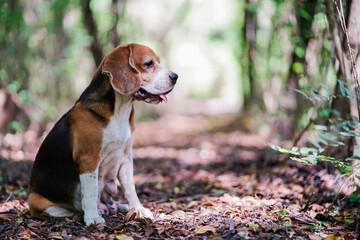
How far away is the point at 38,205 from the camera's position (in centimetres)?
405

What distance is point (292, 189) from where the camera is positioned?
502cm

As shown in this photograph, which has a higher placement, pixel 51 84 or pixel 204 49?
pixel 204 49

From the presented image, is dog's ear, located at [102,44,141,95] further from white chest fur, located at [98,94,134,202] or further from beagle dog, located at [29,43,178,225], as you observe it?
white chest fur, located at [98,94,134,202]

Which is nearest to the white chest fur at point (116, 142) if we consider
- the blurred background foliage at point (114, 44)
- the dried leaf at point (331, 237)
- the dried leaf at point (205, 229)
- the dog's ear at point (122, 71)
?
the dog's ear at point (122, 71)

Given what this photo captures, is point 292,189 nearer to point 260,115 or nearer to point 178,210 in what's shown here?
point 178,210

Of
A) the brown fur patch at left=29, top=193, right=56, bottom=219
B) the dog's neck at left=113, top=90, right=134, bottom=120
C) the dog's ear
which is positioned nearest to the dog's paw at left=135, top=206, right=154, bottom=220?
the brown fur patch at left=29, top=193, right=56, bottom=219

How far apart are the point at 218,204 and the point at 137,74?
1866 mm

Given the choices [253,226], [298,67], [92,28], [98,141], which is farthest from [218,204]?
[92,28]

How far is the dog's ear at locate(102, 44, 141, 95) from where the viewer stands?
149 inches

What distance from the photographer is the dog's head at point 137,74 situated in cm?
380

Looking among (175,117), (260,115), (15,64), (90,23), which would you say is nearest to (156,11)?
(175,117)

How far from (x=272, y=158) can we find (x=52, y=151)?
4.10 metres

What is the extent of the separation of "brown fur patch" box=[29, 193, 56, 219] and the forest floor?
9 centimetres

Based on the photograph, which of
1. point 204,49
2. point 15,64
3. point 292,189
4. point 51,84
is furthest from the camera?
point 204,49
